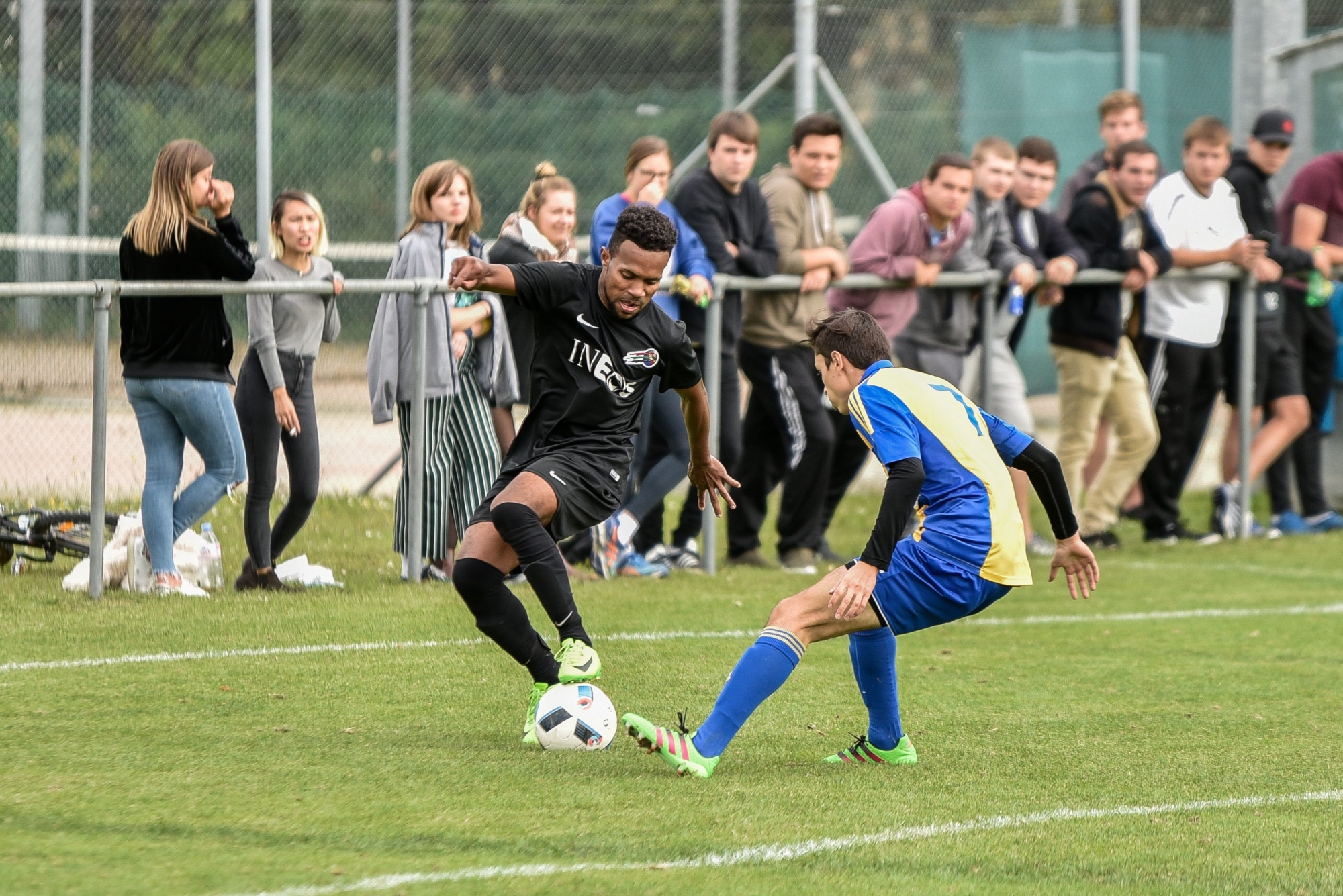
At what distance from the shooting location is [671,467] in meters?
8.77

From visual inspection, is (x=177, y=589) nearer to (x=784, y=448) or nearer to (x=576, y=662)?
(x=576, y=662)

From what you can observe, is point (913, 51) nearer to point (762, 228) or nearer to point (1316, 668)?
point (762, 228)

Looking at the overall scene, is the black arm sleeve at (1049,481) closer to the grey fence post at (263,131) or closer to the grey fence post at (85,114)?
the grey fence post at (263,131)

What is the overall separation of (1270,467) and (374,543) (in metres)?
5.76

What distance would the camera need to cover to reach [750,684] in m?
5.02

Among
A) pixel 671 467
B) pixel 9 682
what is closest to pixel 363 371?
pixel 671 467

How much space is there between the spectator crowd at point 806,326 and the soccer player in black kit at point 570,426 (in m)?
1.11

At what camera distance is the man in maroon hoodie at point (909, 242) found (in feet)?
30.7

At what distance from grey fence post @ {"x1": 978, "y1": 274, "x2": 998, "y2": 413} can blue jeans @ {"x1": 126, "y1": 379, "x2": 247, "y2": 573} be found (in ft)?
13.3

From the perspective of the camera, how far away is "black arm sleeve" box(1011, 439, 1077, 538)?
5.26 meters

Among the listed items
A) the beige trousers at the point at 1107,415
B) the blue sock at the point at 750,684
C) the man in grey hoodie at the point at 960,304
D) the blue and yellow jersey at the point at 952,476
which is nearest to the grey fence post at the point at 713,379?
the man in grey hoodie at the point at 960,304

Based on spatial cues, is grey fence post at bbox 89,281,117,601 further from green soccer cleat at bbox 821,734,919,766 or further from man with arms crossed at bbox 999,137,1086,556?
man with arms crossed at bbox 999,137,1086,556

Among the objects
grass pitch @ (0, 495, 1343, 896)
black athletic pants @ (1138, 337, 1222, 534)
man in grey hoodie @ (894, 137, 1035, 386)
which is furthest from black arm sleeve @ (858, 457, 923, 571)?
black athletic pants @ (1138, 337, 1222, 534)

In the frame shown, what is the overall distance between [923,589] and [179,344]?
392cm
